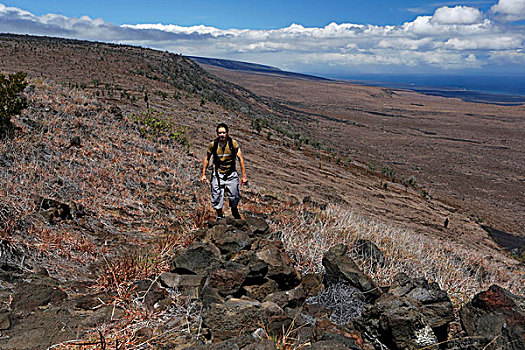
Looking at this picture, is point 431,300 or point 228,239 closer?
point 431,300

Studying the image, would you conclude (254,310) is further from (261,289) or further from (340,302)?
(340,302)

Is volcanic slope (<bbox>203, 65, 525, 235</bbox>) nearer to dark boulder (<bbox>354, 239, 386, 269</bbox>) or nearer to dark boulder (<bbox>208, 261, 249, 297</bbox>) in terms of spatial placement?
dark boulder (<bbox>354, 239, 386, 269</bbox>)

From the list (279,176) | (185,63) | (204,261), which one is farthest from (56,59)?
(204,261)

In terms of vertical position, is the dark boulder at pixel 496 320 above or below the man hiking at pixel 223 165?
below

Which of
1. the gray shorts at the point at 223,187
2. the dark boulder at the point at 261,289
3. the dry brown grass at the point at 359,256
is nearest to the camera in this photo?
the dark boulder at the point at 261,289

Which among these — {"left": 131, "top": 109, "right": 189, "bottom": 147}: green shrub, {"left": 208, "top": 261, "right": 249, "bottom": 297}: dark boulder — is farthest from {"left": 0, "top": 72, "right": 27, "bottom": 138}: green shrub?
{"left": 208, "top": 261, "right": 249, "bottom": 297}: dark boulder

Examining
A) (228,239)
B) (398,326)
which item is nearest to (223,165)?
(228,239)

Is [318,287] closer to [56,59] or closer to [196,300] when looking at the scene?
[196,300]

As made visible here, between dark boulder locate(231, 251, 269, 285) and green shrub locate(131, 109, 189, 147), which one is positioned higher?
green shrub locate(131, 109, 189, 147)

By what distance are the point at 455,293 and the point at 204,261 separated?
3.22m

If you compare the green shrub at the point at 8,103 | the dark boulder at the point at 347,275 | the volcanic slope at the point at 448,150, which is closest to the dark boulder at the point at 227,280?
the dark boulder at the point at 347,275

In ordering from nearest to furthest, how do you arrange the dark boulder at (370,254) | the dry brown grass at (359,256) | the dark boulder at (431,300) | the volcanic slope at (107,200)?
the dark boulder at (431,300) → the volcanic slope at (107,200) → the dry brown grass at (359,256) → the dark boulder at (370,254)

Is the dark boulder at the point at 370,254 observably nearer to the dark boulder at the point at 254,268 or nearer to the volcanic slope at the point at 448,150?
the dark boulder at the point at 254,268

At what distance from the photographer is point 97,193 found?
6.42 meters
